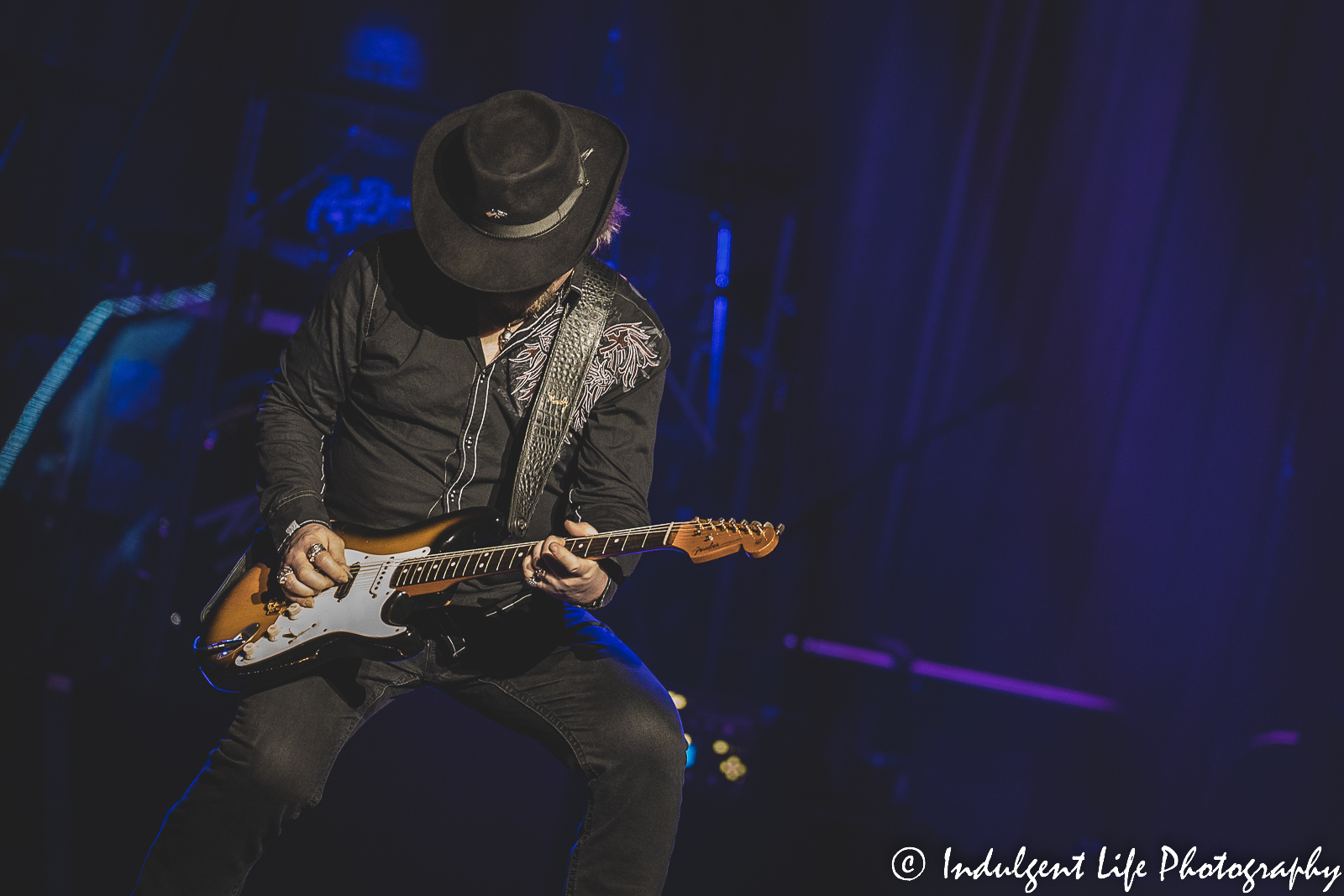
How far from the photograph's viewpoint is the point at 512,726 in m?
2.50

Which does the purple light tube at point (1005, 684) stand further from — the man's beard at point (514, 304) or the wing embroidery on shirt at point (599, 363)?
the man's beard at point (514, 304)

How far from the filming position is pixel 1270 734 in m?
5.26

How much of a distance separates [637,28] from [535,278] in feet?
15.6

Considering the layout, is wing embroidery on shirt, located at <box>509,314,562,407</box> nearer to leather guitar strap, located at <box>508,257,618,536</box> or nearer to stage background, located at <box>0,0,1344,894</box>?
leather guitar strap, located at <box>508,257,618,536</box>

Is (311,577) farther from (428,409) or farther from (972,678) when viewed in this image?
(972,678)

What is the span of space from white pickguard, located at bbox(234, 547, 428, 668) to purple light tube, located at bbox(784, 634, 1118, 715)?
3969mm

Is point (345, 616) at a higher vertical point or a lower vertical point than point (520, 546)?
lower

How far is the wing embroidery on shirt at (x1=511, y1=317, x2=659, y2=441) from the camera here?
8.36 feet

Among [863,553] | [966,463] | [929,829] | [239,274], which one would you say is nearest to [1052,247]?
[966,463]

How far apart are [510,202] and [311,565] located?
2.96 feet

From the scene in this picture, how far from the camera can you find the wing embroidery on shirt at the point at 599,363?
255 centimetres

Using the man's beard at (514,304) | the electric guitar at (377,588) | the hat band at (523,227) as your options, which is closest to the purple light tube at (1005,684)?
the electric guitar at (377,588)

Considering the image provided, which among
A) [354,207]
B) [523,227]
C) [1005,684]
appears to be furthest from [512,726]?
[1005,684]

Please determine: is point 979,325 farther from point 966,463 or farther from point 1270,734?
point 1270,734
